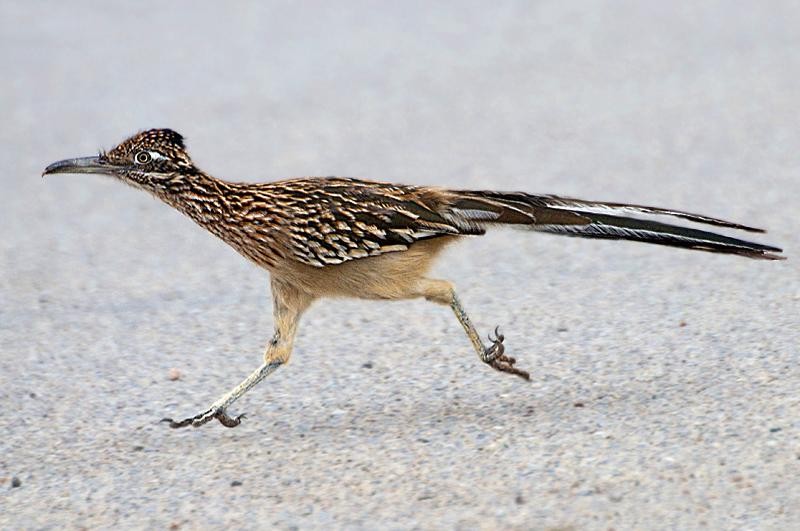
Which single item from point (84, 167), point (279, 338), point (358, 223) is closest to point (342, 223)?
point (358, 223)

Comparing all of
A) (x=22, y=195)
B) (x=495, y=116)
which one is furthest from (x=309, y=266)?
(x=495, y=116)

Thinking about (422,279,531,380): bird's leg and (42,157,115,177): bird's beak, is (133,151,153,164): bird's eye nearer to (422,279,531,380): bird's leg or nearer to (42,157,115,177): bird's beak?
(42,157,115,177): bird's beak

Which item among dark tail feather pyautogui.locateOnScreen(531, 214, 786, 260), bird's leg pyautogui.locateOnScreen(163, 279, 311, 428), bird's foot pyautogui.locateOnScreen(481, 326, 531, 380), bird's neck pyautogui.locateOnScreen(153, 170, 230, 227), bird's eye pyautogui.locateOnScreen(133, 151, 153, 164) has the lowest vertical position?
bird's leg pyautogui.locateOnScreen(163, 279, 311, 428)

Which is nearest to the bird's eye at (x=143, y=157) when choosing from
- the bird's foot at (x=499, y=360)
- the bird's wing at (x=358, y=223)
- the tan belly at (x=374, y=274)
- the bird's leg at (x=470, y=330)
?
the bird's wing at (x=358, y=223)

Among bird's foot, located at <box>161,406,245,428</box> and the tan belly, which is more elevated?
the tan belly

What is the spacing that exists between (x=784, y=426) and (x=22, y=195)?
6.47 metres

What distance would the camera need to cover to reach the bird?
655cm

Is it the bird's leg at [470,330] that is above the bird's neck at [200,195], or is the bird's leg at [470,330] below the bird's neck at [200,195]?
below

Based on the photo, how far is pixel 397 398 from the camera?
7000 millimetres

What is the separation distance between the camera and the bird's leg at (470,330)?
6746 millimetres

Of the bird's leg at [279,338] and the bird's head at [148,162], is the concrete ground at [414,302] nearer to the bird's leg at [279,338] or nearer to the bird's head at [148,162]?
the bird's leg at [279,338]

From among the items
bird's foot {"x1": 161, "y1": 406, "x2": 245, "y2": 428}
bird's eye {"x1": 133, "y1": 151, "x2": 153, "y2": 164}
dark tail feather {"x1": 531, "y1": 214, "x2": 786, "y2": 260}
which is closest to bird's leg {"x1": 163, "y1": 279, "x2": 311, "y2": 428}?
bird's foot {"x1": 161, "y1": 406, "x2": 245, "y2": 428}

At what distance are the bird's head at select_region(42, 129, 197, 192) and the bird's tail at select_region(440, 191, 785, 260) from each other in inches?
47.8

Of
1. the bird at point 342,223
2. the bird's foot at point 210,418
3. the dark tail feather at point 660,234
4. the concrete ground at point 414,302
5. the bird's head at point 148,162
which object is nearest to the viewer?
the concrete ground at point 414,302
